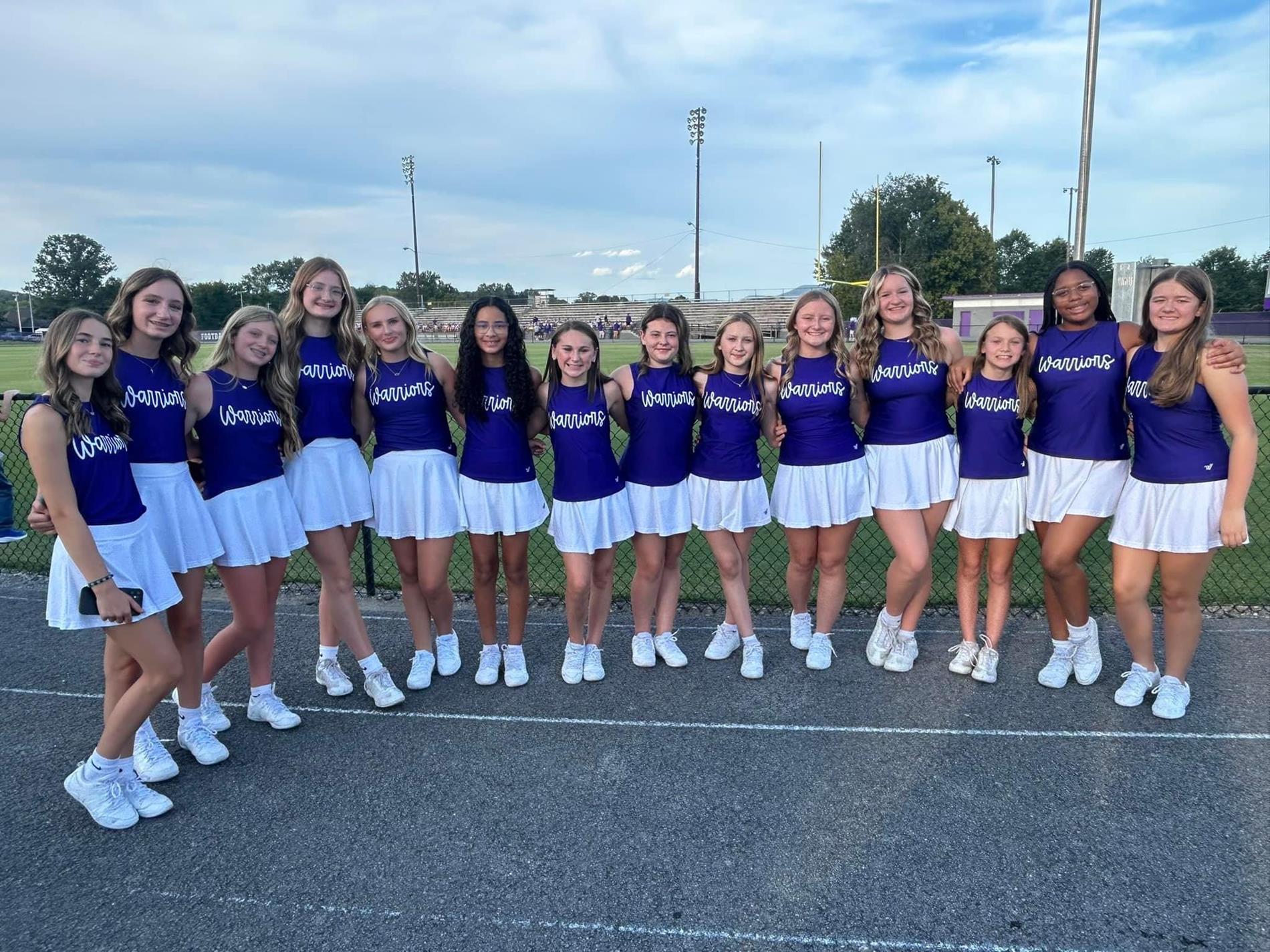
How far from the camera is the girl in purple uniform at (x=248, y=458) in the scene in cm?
349

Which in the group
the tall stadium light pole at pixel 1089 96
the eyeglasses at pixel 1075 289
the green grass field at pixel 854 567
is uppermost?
the tall stadium light pole at pixel 1089 96

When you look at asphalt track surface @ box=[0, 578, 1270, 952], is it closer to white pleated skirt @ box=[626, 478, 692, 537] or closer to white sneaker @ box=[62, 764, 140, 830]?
white sneaker @ box=[62, 764, 140, 830]

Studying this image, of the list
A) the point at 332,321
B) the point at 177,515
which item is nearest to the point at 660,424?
the point at 332,321

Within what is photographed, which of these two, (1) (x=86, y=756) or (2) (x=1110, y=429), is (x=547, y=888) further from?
(2) (x=1110, y=429)

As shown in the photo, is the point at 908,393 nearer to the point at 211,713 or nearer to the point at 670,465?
the point at 670,465

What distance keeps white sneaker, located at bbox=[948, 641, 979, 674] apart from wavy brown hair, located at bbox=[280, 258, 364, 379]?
340 cm

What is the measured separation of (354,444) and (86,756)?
5.82 feet

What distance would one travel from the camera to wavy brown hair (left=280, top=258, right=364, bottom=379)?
3.82 m

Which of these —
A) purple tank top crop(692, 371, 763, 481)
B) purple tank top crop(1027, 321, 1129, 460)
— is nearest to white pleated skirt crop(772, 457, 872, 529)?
purple tank top crop(692, 371, 763, 481)

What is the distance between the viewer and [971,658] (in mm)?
4254

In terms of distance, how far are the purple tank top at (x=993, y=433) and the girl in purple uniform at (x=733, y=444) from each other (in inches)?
38.8

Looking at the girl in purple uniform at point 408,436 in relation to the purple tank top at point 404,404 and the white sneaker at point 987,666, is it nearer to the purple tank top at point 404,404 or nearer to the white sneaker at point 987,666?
the purple tank top at point 404,404

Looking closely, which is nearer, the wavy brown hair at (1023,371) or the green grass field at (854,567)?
the wavy brown hair at (1023,371)

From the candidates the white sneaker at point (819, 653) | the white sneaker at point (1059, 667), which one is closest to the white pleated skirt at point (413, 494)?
the white sneaker at point (819, 653)
